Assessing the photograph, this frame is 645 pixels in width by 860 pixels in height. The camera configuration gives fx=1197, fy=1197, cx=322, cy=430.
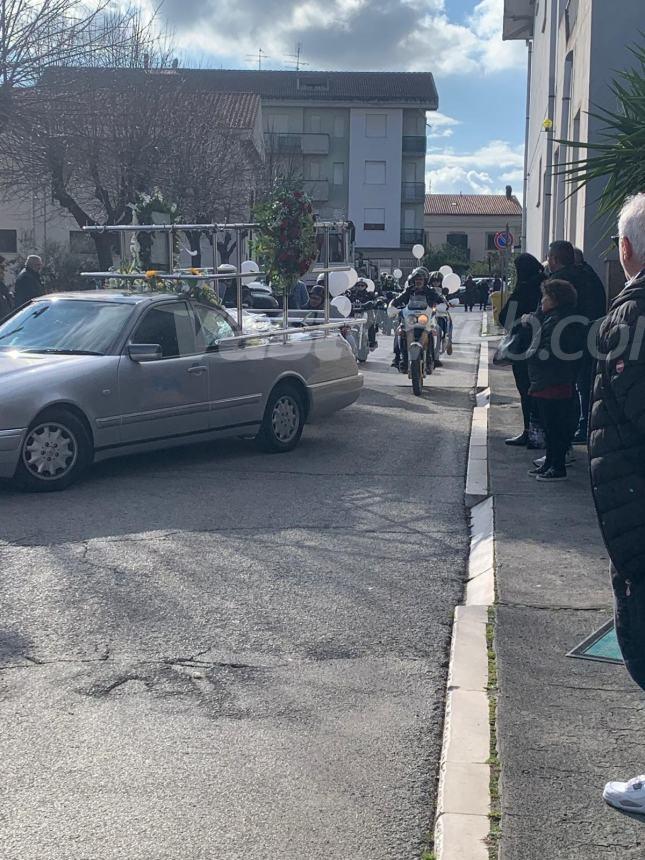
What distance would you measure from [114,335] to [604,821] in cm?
728

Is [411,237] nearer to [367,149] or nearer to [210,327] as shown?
[367,149]

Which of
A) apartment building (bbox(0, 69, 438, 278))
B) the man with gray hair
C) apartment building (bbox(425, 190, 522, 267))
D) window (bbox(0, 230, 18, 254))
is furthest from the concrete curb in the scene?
apartment building (bbox(425, 190, 522, 267))

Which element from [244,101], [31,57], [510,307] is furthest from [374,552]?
[244,101]

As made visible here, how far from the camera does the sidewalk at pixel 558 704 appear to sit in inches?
140

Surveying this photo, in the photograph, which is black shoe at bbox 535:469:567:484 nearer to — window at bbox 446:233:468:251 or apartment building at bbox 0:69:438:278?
apartment building at bbox 0:69:438:278

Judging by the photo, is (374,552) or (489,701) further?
(374,552)

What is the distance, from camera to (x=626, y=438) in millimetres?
3469

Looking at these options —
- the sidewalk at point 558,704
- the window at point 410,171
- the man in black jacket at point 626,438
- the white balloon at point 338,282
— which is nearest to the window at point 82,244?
the white balloon at point 338,282

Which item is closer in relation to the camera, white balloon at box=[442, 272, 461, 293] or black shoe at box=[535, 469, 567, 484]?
black shoe at box=[535, 469, 567, 484]

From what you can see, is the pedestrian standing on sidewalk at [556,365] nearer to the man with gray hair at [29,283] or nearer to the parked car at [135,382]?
the parked car at [135,382]

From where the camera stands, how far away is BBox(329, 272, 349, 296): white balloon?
67.4 ft

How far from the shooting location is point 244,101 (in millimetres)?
57875

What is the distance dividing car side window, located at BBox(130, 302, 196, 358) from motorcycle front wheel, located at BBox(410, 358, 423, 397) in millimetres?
6519

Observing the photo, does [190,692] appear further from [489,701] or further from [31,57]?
[31,57]
